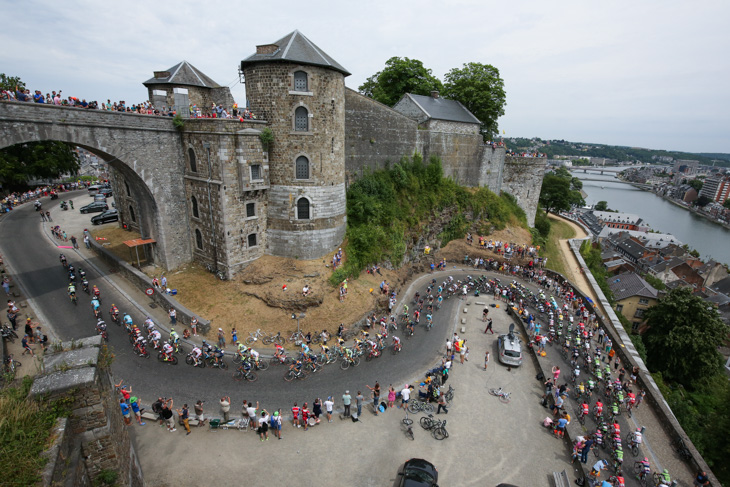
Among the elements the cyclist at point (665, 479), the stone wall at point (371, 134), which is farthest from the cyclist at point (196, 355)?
the cyclist at point (665, 479)

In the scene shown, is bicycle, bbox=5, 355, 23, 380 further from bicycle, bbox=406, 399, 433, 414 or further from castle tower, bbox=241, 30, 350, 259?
bicycle, bbox=406, 399, 433, 414

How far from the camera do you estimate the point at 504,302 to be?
2747 centimetres

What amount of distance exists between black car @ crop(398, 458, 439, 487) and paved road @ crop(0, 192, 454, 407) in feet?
16.8

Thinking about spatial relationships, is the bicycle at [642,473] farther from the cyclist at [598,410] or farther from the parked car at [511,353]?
the parked car at [511,353]

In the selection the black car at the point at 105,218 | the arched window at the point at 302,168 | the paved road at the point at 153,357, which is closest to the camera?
the paved road at the point at 153,357

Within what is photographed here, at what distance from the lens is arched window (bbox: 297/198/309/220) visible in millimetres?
23547

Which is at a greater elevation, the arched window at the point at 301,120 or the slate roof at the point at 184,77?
the slate roof at the point at 184,77

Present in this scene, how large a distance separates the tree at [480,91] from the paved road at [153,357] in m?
27.6

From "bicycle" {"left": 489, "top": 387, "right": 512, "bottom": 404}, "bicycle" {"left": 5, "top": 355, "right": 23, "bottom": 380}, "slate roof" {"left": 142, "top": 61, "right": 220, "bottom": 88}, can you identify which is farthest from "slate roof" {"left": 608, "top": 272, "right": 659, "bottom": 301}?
"bicycle" {"left": 5, "top": 355, "right": 23, "bottom": 380}

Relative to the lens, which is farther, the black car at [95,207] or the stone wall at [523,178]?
the stone wall at [523,178]

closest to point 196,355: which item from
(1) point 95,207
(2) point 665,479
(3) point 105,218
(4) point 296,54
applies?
(4) point 296,54

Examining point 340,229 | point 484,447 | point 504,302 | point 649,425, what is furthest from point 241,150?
point 649,425

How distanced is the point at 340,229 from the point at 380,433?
14.7 meters

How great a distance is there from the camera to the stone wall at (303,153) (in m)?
21.5
